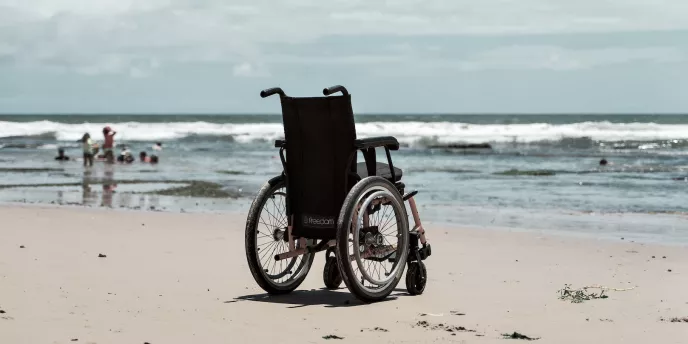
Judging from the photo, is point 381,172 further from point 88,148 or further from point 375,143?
point 88,148

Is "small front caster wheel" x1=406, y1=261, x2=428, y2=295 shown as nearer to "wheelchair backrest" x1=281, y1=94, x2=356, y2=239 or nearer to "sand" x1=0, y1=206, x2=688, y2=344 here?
"sand" x1=0, y1=206, x2=688, y2=344

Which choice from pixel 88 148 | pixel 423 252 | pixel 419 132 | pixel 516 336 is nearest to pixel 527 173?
pixel 88 148

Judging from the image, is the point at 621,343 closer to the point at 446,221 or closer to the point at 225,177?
the point at 446,221

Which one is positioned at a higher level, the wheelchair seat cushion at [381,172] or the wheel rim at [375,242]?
the wheelchair seat cushion at [381,172]

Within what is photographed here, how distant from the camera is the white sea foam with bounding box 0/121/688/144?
180 feet

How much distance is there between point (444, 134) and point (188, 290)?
171 ft

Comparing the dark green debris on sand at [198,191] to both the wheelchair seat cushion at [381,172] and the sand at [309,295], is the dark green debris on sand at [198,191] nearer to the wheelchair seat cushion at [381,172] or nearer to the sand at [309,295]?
the sand at [309,295]

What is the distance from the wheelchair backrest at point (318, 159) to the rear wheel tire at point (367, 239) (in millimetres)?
190

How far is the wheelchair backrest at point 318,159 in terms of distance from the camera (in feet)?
19.8

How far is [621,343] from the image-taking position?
500 centimetres

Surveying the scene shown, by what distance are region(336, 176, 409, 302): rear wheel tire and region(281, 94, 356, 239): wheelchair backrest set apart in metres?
0.19

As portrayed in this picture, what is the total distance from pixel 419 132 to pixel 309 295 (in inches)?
2170

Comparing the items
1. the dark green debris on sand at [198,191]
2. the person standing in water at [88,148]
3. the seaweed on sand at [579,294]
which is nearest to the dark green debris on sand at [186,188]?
the dark green debris on sand at [198,191]

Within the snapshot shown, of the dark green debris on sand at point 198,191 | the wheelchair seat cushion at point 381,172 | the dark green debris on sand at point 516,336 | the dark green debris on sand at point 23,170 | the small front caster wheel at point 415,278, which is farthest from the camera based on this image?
the dark green debris on sand at point 23,170
